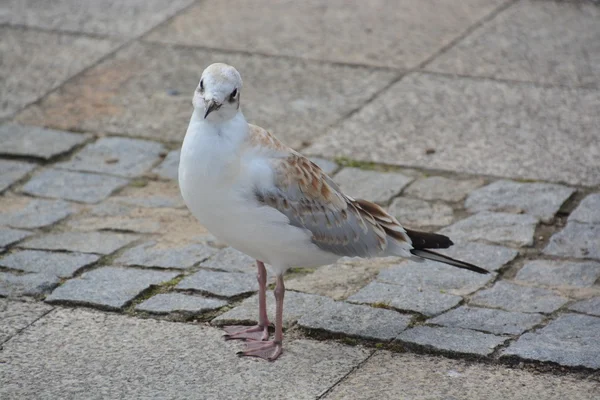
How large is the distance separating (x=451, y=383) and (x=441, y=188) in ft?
7.44

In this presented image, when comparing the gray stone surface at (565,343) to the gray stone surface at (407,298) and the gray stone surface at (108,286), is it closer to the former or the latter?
the gray stone surface at (407,298)

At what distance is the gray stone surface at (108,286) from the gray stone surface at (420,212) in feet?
4.75

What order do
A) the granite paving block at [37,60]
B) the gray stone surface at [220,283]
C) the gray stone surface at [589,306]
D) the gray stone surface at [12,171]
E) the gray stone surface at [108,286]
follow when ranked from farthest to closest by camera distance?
the granite paving block at [37,60] → the gray stone surface at [12,171] → the gray stone surface at [220,283] → the gray stone surface at [108,286] → the gray stone surface at [589,306]

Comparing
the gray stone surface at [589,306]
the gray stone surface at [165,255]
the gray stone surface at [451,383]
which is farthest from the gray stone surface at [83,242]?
the gray stone surface at [589,306]

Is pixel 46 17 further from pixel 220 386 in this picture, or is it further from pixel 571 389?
Answer: pixel 571 389

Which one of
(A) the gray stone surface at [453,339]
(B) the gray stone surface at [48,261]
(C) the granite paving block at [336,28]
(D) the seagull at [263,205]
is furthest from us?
(C) the granite paving block at [336,28]

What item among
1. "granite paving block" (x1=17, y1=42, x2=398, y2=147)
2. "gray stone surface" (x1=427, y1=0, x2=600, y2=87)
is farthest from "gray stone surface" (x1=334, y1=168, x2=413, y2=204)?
"gray stone surface" (x1=427, y1=0, x2=600, y2=87)

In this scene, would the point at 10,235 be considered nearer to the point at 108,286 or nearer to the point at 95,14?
the point at 108,286

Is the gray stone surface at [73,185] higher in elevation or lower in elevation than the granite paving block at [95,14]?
lower

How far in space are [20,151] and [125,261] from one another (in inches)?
69.8

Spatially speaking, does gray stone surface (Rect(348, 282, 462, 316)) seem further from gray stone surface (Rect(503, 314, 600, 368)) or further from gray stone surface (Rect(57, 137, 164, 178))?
gray stone surface (Rect(57, 137, 164, 178))

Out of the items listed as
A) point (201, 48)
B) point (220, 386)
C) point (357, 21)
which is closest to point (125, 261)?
point (220, 386)

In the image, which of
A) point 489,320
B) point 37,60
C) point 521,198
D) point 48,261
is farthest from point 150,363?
point 37,60

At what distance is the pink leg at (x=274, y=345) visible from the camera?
15.9 feet
